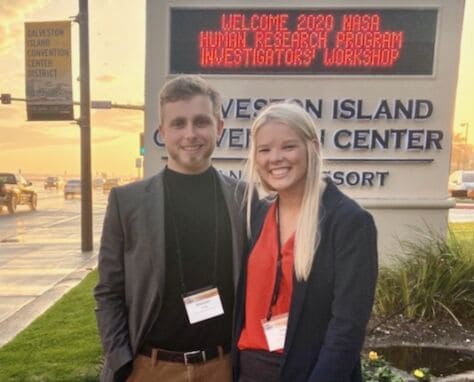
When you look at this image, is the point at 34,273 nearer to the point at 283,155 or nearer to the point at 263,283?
the point at 263,283

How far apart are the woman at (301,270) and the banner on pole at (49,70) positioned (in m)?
9.09

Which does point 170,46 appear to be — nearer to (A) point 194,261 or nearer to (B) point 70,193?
(A) point 194,261

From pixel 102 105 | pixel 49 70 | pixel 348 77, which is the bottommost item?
pixel 102 105

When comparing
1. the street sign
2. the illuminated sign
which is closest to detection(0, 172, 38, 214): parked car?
the street sign

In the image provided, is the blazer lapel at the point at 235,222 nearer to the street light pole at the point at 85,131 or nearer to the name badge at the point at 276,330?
the name badge at the point at 276,330

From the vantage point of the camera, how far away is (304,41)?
606 cm

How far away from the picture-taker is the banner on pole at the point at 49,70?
9.62 m

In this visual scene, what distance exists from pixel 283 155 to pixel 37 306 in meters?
5.39

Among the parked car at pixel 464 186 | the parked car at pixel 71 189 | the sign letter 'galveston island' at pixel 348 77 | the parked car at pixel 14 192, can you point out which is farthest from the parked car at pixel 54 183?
the sign letter 'galveston island' at pixel 348 77

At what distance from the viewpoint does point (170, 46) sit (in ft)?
20.1

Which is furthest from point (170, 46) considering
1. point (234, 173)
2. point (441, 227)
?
point (441, 227)

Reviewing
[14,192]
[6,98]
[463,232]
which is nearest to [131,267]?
[463,232]

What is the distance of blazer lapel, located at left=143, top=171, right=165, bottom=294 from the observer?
1.86 metres

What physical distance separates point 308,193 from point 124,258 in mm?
831
